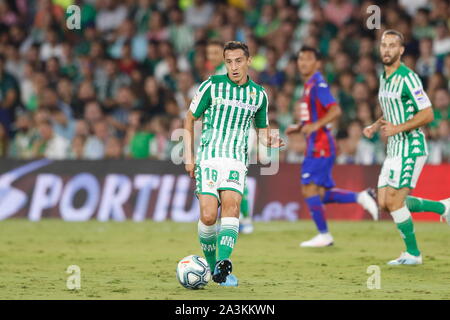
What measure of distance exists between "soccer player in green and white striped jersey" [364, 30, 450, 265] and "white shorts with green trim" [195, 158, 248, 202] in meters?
2.09

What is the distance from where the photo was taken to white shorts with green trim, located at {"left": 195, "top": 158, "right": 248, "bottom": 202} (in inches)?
332

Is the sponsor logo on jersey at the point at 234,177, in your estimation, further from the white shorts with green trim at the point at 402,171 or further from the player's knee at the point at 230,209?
the white shorts with green trim at the point at 402,171

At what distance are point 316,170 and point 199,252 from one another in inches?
71.9

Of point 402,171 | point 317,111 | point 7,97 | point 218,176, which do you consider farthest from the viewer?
point 7,97

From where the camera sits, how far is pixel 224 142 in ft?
28.2

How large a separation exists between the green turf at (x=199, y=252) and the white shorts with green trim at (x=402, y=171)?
2.84 feet

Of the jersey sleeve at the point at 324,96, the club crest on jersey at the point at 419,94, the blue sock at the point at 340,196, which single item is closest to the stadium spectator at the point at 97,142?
the blue sock at the point at 340,196

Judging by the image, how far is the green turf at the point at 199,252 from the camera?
812 cm

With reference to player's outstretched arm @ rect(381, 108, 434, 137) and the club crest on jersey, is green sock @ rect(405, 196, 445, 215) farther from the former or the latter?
the club crest on jersey

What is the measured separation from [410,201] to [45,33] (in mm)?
10383

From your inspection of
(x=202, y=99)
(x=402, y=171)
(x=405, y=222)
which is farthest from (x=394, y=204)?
(x=202, y=99)

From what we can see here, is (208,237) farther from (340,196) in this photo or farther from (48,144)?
(48,144)

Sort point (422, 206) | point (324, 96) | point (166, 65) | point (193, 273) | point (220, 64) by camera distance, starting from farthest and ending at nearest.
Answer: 1. point (166, 65)
2. point (220, 64)
3. point (324, 96)
4. point (422, 206)
5. point (193, 273)

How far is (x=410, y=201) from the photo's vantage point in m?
10.6
